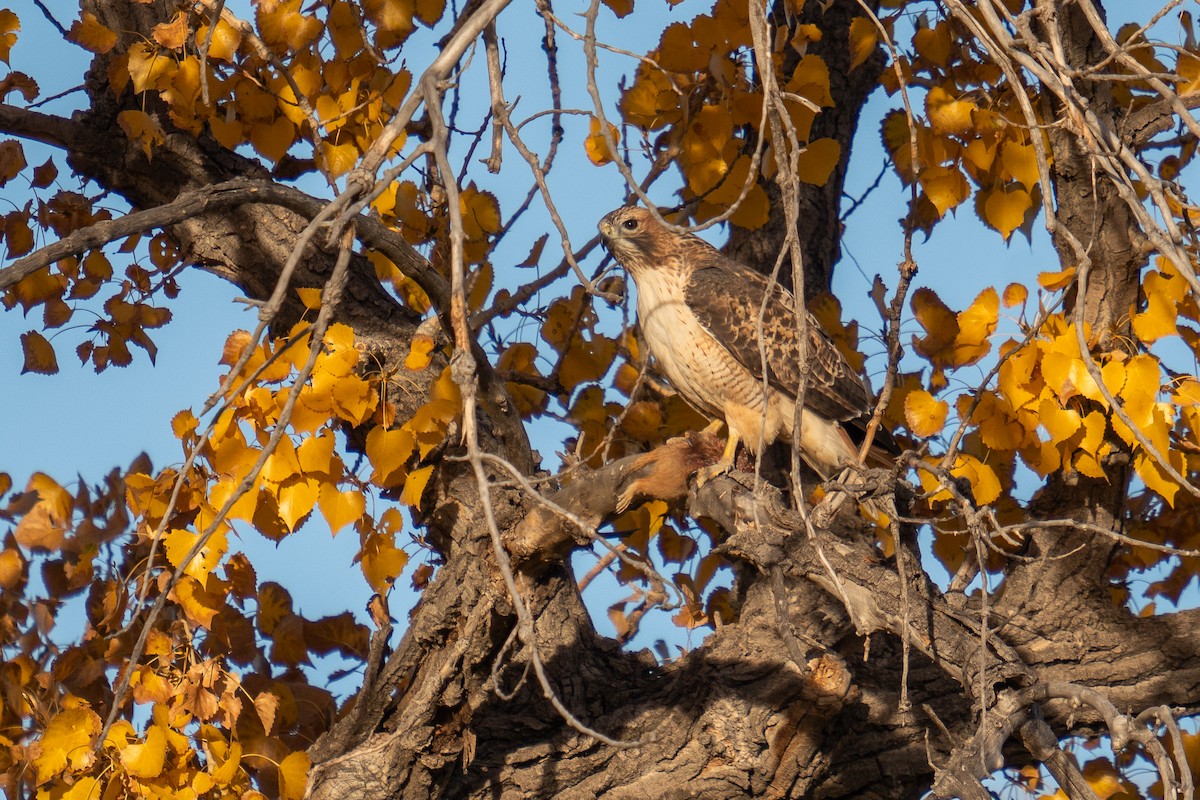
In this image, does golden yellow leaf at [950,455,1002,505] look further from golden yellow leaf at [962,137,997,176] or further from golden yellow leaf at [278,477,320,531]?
golden yellow leaf at [278,477,320,531]

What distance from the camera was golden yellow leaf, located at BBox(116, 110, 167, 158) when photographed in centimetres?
378

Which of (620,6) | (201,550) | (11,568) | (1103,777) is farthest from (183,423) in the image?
(1103,777)

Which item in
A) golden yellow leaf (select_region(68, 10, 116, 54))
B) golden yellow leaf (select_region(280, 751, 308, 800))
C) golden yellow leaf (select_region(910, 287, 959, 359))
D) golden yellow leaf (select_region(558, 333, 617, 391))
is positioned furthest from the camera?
golden yellow leaf (select_region(558, 333, 617, 391))

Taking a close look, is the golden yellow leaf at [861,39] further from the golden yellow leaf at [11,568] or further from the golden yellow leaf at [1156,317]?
the golden yellow leaf at [11,568]

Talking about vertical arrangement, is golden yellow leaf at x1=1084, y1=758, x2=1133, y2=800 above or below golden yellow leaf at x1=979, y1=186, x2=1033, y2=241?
below

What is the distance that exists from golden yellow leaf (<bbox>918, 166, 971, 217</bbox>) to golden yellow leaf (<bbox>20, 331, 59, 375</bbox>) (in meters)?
2.92

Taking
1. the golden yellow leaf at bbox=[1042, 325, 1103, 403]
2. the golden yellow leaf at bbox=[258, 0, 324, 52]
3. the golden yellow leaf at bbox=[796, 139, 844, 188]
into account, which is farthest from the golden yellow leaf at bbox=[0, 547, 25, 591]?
the golden yellow leaf at bbox=[1042, 325, 1103, 403]

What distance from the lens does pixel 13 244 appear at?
13.7 ft

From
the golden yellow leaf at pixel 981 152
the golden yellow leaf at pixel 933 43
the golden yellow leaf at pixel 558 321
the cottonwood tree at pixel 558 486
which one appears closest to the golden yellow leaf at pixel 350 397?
the cottonwood tree at pixel 558 486

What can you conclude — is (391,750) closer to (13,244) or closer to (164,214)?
(164,214)

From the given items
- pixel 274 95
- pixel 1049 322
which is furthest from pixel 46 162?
pixel 1049 322

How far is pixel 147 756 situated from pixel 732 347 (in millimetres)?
2410

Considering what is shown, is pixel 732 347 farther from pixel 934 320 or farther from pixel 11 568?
pixel 11 568

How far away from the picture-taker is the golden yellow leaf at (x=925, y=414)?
3578 mm
